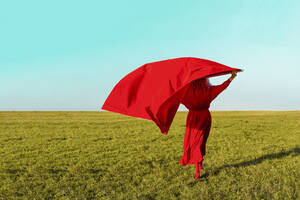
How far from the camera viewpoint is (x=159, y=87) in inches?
269

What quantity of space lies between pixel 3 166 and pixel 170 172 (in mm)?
6652

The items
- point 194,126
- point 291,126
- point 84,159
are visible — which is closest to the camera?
point 194,126

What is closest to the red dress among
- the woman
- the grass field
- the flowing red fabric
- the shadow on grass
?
the woman

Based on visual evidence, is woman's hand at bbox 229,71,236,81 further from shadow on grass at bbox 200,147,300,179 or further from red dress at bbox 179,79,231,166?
shadow on grass at bbox 200,147,300,179

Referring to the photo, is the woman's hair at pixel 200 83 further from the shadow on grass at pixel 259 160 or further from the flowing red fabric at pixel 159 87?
the shadow on grass at pixel 259 160

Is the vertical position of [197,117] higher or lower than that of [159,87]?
lower

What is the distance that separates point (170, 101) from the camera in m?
6.74

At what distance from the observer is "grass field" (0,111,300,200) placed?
24.0 feet

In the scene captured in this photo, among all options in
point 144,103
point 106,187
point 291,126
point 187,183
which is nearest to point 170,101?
point 144,103

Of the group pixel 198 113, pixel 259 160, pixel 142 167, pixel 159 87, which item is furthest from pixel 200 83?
pixel 259 160

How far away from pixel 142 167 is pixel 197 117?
3.37 metres

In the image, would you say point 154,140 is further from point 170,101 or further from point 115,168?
point 170,101

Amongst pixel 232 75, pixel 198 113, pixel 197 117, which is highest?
pixel 232 75

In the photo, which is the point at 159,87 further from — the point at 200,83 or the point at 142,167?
the point at 142,167
